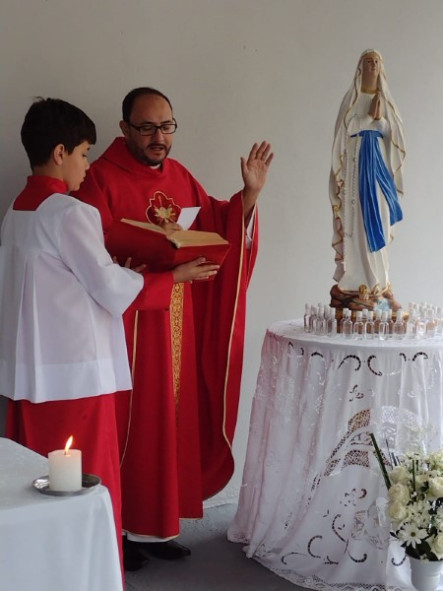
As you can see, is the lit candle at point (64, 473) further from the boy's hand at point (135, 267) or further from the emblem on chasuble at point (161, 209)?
the emblem on chasuble at point (161, 209)

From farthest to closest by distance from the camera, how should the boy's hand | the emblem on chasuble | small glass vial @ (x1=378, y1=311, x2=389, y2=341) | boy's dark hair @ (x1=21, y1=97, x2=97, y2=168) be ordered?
the emblem on chasuble
small glass vial @ (x1=378, y1=311, x2=389, y2=341)
the boy's hand
boy's dark hair @ (x1=21, y1=97, x2=97, y2=168)

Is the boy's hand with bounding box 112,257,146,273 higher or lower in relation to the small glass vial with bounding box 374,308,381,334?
higher

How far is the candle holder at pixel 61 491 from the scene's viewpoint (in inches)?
55.1

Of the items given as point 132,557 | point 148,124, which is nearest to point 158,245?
point 148,124

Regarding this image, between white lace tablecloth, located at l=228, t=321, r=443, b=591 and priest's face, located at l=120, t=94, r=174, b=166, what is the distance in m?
0.81

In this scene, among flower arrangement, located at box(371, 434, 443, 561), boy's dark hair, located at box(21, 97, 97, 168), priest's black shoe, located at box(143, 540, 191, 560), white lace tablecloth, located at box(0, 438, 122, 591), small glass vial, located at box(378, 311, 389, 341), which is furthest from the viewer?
priest's black shoe, located at box(143, 540, 191, 560)

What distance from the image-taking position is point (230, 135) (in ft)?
13.0

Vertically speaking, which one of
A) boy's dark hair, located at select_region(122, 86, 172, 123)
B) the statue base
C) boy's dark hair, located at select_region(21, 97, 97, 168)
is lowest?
the statue base

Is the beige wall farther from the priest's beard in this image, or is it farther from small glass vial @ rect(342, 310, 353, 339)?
small glass vial @ rect(342, 310, 353, 339)

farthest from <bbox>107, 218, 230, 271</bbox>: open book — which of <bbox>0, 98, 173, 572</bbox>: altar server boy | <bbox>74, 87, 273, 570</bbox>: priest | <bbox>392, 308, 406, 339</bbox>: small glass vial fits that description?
<bbox>392, 308, 406, 339</bbox>: small glass vial

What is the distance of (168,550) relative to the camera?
3.40m

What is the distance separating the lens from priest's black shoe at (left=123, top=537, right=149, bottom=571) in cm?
329

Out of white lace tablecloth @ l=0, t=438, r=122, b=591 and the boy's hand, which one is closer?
white lace tablecloth @ l=0, t=438, r=122, b=591

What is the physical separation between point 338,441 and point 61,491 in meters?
1.80
